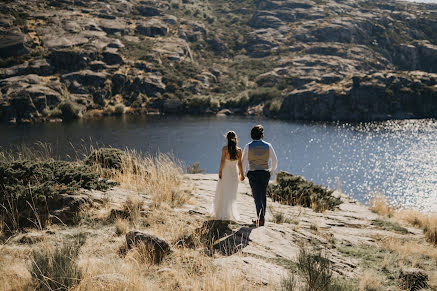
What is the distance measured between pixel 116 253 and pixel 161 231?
117 cm

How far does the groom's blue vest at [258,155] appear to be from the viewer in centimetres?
741

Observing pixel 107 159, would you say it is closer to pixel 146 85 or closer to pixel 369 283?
pixel 369 283

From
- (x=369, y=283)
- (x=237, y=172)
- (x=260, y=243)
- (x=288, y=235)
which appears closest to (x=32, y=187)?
(x=237, y=172)

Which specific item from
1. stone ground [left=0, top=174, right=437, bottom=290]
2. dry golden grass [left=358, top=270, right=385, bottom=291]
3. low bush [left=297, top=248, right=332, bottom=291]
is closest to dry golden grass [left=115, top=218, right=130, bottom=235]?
stone ground [left=0, top=174, right=437, bottom=290]

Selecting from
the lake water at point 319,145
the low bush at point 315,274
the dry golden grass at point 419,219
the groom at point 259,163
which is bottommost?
the lake water at point 319,145

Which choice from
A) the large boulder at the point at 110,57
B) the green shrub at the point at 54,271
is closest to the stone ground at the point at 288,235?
the green shrub at the point at 54,271

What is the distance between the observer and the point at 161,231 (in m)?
6.46

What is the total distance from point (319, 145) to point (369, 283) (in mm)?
43841

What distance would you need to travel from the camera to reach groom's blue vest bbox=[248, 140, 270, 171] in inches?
292

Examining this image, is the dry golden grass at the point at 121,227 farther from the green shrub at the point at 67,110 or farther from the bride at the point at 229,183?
the green shrub at the point at 67,110

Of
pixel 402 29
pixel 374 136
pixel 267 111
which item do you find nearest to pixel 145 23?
pixel 267 111

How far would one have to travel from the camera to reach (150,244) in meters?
5.41

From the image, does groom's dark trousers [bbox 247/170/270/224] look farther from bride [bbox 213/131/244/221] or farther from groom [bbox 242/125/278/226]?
bride [bbox 213/131/244/221]

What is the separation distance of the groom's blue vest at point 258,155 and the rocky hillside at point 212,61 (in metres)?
61.7
